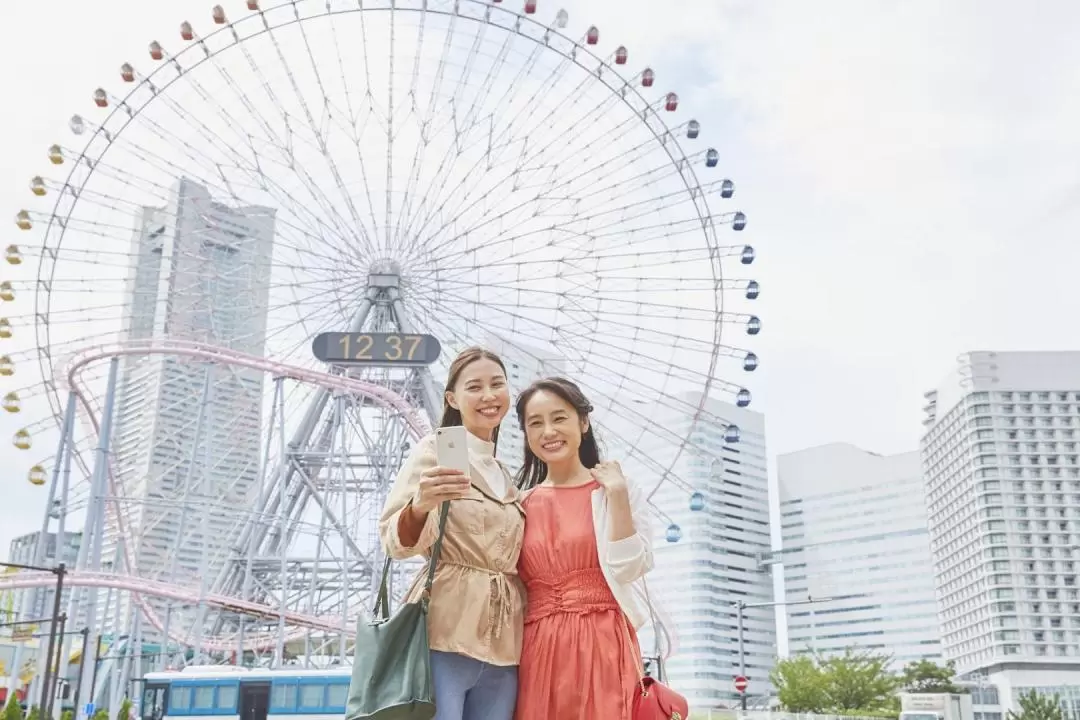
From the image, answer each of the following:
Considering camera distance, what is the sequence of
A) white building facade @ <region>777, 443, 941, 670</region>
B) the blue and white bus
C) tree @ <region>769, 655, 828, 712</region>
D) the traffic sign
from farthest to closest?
white building facade @ <region>777, 443, 941, 670</region> → tree @ <region>769, 655, 828, 712</region> → the traffic sign → the blue and white bus

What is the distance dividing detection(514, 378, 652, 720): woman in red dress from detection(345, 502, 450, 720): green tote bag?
0.37 metres

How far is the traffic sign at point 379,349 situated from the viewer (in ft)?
72.2

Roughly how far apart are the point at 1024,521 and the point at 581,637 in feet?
297

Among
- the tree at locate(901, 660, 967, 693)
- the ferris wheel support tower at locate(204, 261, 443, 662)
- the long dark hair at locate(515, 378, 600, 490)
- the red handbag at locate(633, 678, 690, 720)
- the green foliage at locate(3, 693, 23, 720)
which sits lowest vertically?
the green foliage at locate(3, 693, 23, 720)

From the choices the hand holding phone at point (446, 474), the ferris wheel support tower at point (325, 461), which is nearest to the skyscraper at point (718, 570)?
the ferris wheel support tower at point (325, 461)

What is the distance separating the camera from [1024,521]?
8481cm

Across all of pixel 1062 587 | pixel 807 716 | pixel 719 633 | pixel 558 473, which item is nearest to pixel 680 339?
pixel 807 716

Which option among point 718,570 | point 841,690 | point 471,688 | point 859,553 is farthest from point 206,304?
point 859,553

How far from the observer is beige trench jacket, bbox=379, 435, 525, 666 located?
3.15 metres

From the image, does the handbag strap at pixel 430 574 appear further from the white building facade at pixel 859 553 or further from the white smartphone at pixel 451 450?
the white building facade at pixel 859 553

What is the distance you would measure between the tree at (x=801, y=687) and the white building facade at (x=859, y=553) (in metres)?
60.8

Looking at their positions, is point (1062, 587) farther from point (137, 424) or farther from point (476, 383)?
point (476, 383)

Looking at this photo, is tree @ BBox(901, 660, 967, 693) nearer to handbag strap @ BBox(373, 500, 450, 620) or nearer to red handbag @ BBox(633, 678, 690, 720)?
red handbag @ BBox(633, 678, 690, 720)

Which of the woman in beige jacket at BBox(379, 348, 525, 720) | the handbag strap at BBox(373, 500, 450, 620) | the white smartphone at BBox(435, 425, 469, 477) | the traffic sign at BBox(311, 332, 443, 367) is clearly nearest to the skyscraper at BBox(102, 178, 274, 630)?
the traffic sign at BBox(311, 332, 443, 367)
